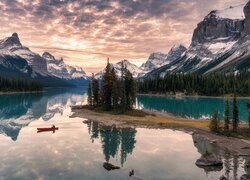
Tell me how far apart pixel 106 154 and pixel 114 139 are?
1438 centimetres

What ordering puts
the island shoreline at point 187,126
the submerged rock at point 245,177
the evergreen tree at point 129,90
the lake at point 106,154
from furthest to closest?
the evergreen tree at point 129,90, the island shoreline at point 187,126, the lake at point 106,154, the submerged rock at point 245,177

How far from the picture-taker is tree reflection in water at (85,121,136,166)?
219 ft

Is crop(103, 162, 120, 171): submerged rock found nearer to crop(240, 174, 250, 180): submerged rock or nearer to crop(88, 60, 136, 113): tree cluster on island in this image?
crop(240, 174, 250, 180): submerged rock

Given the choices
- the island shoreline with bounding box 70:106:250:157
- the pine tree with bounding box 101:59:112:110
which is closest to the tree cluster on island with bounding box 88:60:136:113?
the pine tree with bounding box 101:59:112:110

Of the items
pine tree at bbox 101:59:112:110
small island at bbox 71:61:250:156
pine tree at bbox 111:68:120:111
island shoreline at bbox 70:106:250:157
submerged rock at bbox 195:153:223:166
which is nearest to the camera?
submerged rock at bbox 195:153:223:166

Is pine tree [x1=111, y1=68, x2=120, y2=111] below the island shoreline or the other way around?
the other way around

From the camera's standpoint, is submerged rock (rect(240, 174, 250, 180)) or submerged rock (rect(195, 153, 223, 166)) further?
submerged rock (rect(195, 153, 223, 166))

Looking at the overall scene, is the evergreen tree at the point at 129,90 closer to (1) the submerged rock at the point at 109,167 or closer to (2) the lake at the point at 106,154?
(2) the lake at the point at 106,154

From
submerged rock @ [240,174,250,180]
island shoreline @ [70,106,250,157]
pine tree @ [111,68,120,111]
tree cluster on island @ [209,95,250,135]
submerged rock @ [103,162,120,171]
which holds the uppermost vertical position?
pine tree @ [111,68,120,111]

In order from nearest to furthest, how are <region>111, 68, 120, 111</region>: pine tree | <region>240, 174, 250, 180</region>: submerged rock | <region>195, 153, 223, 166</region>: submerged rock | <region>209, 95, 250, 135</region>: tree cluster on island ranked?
<region>240, 174, 250, 180</region>: submerged rock, <region>195, 153, 223, 166</region>: submerged rock, <region>209, 95, 250, 135</region>: tree cluster on island, <region>111, 68, 120, 111</region>: pine tree

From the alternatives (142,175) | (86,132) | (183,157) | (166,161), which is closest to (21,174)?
(142,175)

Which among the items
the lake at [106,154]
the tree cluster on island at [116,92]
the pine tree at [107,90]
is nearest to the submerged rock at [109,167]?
the lake at [106,154]

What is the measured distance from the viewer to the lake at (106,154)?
52094 mm

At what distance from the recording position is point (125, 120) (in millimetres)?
110438
